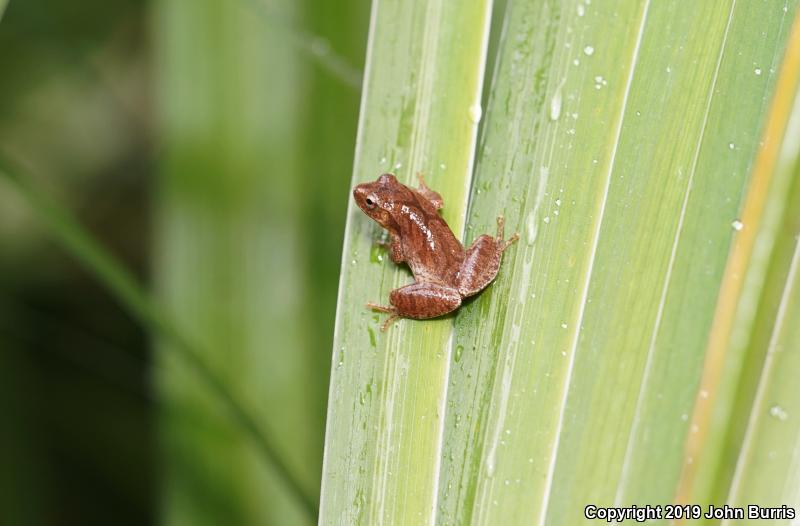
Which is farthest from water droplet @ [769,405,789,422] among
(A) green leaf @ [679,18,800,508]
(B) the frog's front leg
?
(B) the frog's front leg

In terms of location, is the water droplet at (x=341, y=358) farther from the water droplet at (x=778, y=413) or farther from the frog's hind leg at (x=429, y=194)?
the water droplet at (x=778, y=413)

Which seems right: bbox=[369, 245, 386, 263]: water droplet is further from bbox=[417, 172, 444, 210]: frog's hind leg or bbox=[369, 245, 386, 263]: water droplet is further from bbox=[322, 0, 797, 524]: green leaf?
bbox=[322, 0, 797, 524]: green leaf

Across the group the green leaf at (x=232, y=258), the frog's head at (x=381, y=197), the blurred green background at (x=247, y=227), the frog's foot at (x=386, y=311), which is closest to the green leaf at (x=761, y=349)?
the frog's foot at (x=386, y=311)

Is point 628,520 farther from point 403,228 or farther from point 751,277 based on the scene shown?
point 403,228

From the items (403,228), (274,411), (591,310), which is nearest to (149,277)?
(274,411)

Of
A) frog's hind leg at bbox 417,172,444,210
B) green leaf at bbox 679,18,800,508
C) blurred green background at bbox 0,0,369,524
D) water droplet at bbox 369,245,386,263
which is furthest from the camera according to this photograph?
blurred green background at bbox 0,0,369,524

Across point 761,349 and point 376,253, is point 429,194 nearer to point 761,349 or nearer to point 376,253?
point 376,253

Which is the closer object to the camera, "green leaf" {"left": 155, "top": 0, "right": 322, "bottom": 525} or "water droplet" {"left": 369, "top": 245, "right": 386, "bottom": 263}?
"water droplet" {"left": 369, "top": 245, "right": 386, "bottom": 263}
